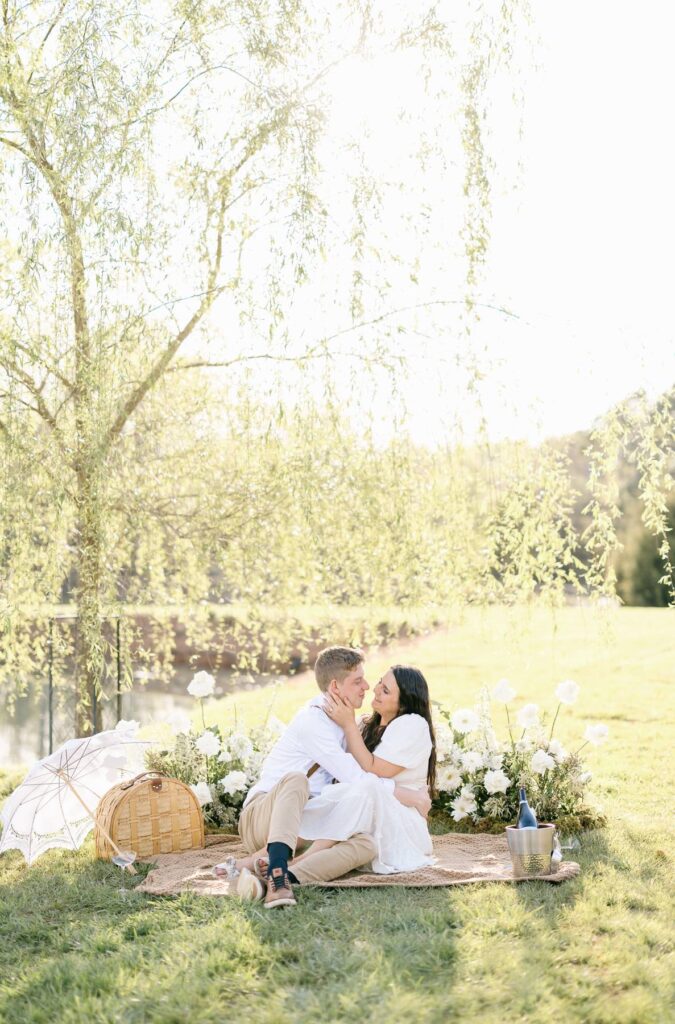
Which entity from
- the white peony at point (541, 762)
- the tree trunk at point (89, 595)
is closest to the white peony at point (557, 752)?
the white peony at point (541, 762)

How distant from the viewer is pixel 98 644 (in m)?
6.43

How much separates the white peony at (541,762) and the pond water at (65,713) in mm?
5220

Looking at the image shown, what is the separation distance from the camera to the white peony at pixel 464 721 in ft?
19.9

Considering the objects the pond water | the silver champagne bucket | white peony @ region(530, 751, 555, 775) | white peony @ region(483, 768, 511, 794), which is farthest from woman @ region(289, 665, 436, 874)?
the pond water

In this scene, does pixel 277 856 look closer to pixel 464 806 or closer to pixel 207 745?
pixel 207 745

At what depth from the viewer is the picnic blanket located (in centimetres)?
453

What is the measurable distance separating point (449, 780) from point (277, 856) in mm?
1978

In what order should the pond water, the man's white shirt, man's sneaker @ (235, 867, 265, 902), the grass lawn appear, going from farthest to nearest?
1. the pond water
2. the man's white shirt
3. man's sneaker @ (235, 867, 265, 902)
4. the grass lawn

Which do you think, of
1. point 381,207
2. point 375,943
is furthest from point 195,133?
point 375,943

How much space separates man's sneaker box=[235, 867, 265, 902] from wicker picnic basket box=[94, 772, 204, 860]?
1143 mm

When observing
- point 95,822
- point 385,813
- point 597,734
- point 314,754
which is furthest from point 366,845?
point 597,734

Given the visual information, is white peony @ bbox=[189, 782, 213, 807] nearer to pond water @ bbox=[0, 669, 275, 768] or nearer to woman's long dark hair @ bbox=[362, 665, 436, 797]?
woman's long dark hair @ bbox=[362, 665, 436, 797]

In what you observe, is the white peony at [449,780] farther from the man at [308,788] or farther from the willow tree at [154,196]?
the willow tree at [154,196]

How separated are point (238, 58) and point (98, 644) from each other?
3.97m
